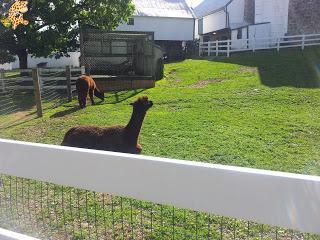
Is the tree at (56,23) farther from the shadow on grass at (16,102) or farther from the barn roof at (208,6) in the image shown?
the barn roof at (208,6)

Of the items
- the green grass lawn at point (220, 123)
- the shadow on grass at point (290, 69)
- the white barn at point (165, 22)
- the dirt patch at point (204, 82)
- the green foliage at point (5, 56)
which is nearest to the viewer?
the green grass lawn at point (220, 123)

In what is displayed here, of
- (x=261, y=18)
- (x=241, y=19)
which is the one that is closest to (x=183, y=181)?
(x=261, y=18)

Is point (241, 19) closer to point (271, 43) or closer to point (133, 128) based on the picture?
point (271, 43)

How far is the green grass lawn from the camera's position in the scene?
717 cm

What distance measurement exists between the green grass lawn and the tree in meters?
6.10

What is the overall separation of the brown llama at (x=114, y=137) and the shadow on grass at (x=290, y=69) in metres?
9.22

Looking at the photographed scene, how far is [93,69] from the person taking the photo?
2119cm

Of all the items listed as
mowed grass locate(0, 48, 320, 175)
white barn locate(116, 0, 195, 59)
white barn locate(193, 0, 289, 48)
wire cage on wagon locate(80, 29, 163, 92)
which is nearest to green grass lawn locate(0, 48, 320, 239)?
mowed grass locate(0, 48, 320, 175)

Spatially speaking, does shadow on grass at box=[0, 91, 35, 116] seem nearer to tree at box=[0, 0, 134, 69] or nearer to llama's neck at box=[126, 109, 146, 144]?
tree at box=[0, 0, 134, 69]

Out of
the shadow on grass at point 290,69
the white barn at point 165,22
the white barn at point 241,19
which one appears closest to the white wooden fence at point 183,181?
the shadow on grass at point 290,69

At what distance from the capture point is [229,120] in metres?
11.4

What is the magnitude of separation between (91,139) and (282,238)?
14.1 feet

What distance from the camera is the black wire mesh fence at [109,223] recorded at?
182 inches

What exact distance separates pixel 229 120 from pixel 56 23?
14.1m
